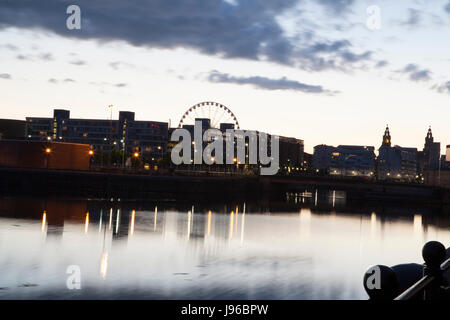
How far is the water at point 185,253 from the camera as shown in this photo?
23406 mm

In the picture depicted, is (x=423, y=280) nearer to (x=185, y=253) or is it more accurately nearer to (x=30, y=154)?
(x=185, y=253)

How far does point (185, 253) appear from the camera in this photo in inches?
1388

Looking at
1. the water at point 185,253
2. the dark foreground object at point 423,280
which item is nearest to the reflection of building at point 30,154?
the water at point 185,253

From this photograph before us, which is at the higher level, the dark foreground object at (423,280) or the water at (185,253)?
the dark foreground object at (423,280)

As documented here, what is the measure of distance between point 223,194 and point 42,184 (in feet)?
115

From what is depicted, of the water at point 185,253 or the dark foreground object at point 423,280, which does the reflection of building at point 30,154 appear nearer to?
the water at point 185,253

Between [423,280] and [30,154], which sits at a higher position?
[30,154]

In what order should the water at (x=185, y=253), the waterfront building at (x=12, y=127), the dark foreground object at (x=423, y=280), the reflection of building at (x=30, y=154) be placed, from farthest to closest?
the waterfront building at (x=12, y=127), the reflection of building at (x=30, y=154), the water at (x=185, y=253), the dark foreground object at (x=423, y=280)

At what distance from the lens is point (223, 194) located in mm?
109062

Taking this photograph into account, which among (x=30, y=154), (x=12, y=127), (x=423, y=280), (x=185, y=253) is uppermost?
(x=12, y=127)

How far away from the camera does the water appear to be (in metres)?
23.4

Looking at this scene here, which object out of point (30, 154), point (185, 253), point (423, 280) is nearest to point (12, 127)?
point (30, 154)
